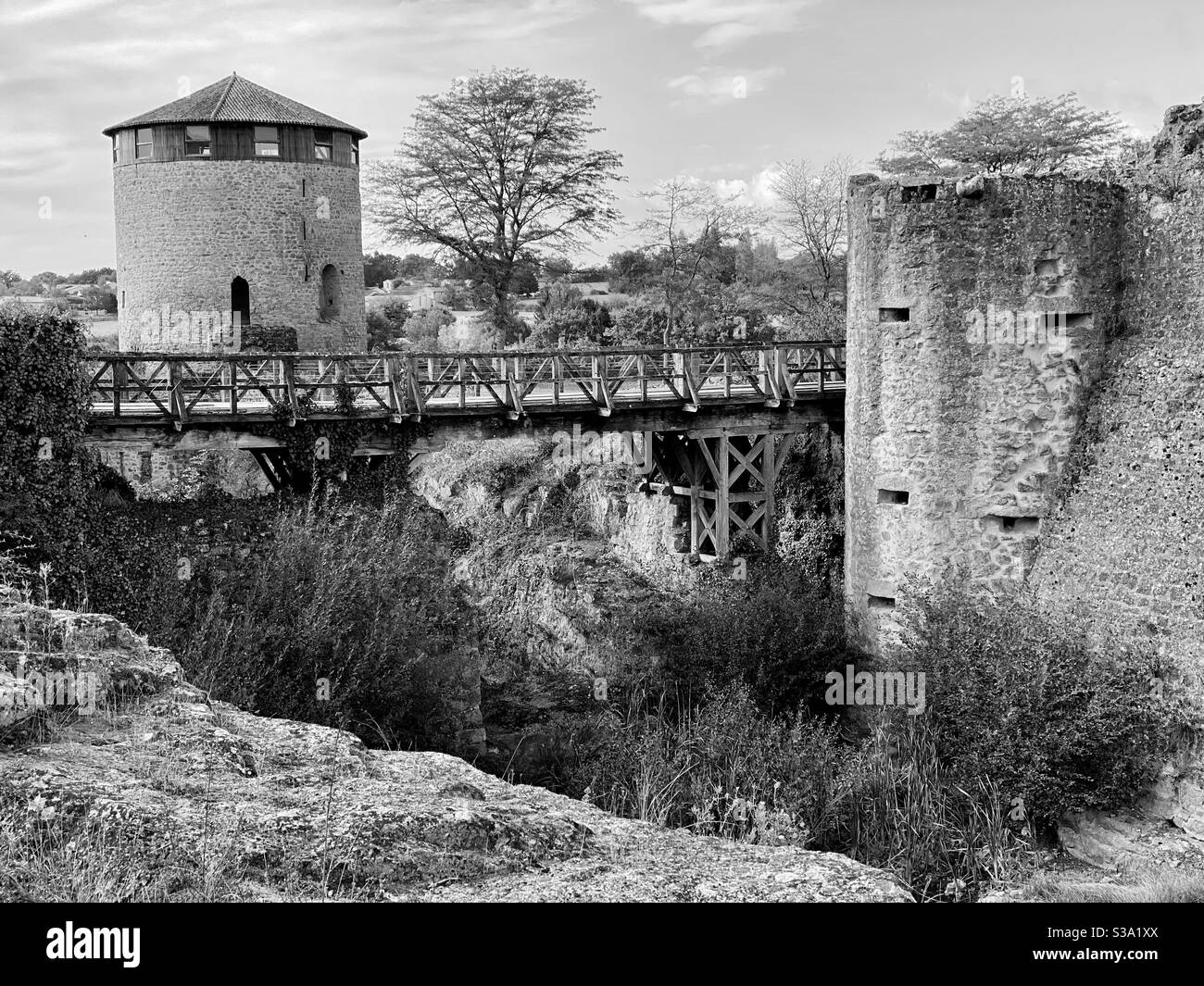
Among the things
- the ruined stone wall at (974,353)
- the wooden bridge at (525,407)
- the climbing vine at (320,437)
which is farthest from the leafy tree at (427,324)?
the ruined stone wall at (974,353)

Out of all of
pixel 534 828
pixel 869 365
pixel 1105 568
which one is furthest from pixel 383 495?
pixel 534 828

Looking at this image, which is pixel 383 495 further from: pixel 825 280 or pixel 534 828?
pixel 825 280

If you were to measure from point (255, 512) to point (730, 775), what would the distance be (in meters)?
7.20

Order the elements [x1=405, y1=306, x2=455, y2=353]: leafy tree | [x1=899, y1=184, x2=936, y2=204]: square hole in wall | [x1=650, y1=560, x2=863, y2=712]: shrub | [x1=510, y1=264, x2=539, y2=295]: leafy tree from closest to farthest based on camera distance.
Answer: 1. [x1=899, y1=184, x2=936, y2=204]: square hole in wall
2. [x1=650, y1=560, x2=863, y2=712]: shrub
3. [x1=510, y1=264, x2=539, y2=295]: leafy tree
4. [x1=405, y1=306, x2=455, y2=353]: leafy tree

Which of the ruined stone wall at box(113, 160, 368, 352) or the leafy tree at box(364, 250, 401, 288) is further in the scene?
the leafy tree at box(364, 250, 401, 288)

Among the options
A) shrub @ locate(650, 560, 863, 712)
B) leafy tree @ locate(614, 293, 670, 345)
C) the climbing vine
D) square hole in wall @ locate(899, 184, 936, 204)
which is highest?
square hole in wall @ locate(899, 184, 936, 204)

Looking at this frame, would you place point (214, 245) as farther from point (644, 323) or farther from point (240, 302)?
point (644, 323)

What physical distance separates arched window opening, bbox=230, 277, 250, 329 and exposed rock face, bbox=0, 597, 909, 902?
87.7ft

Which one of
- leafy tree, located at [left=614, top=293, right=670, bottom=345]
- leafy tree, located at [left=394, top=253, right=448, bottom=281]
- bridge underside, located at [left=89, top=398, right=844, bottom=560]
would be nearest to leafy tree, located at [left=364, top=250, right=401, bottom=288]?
leafy tree, located at [left=394, top=253, right=448, bottom=281]

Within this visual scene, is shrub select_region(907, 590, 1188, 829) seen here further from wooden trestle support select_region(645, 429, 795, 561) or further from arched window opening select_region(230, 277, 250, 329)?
arched window opening select_region(230, 277, 250, 329)

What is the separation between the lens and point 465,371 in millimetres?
19500

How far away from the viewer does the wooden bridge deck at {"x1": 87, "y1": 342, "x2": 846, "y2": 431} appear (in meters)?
16.5

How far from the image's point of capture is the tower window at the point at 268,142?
108 ft

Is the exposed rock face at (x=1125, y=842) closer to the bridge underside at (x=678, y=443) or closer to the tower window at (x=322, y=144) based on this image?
the bridge underside at (x=678, y=443)
